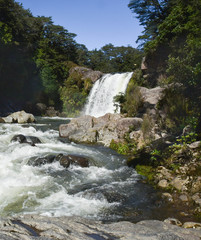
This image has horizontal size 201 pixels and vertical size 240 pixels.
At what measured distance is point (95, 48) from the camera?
6034cm

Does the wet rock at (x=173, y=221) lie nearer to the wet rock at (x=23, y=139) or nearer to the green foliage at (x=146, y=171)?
the green foliage at (x=146, y=171)

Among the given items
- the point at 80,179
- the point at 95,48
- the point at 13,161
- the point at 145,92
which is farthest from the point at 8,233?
the point at 95,48

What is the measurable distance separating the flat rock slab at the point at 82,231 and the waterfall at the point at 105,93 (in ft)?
56.3

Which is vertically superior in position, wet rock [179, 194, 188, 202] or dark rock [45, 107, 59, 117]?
dark rock [45, 107, 59, 117]

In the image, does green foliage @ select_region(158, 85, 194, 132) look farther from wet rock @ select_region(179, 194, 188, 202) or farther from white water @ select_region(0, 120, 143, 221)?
wet rock @ select_region(179, 194, 188, 202)

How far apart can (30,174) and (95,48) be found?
5777cm

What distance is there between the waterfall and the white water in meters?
11.7

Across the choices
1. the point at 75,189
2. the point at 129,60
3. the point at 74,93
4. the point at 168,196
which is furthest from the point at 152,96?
the point at 129,60

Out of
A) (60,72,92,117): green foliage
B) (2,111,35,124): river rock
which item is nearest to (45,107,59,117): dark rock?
(60,72,92,117): green foliage

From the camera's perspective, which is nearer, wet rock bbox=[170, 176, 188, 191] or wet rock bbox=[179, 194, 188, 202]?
wet rock bbox=[179, 194, 188, 202]

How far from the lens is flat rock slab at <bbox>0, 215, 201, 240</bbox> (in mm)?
2842

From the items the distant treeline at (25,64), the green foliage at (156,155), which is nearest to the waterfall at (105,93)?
the distant treeline at (25,64)

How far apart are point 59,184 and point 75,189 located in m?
0.62

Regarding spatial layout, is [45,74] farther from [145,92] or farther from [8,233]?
[8,233]
